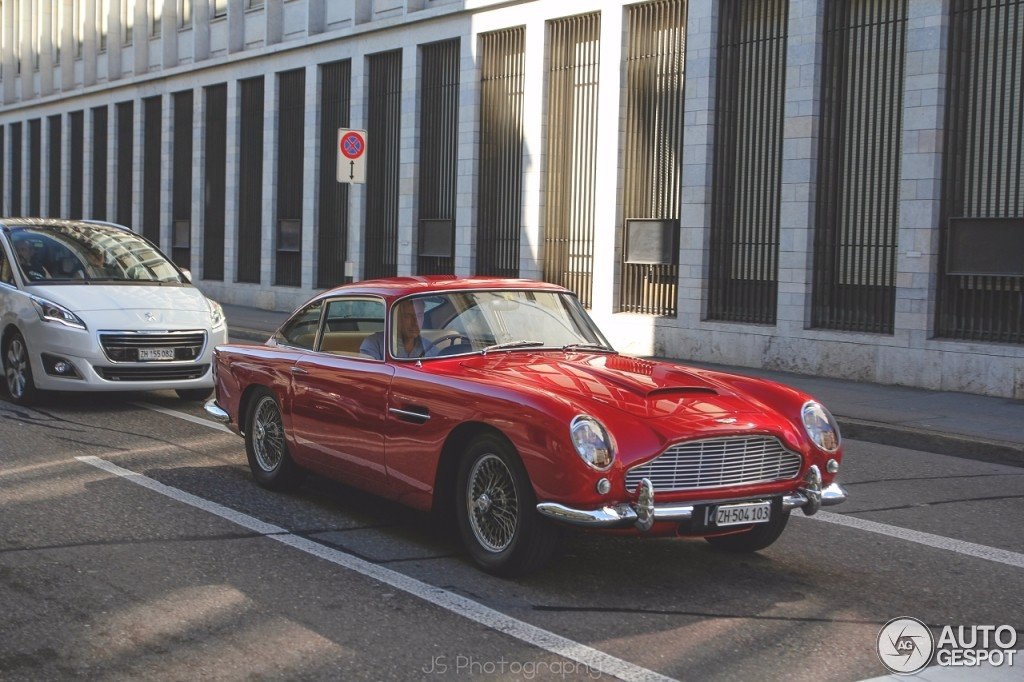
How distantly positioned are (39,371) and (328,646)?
301 inches

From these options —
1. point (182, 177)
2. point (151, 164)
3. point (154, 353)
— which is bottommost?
point (154, 353)

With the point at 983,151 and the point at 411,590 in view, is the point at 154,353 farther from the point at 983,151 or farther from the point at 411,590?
the point at 983,151

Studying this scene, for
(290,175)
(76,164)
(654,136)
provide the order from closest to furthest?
(654,136)
(290,175)
(76,164)

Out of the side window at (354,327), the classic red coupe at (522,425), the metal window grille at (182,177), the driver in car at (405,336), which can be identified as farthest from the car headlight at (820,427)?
the metal window grille at (182,177)

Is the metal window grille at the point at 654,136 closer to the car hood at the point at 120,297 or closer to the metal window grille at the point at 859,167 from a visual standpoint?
the metal window grille at the point at 859,167

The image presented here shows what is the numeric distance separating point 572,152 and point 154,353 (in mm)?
10797

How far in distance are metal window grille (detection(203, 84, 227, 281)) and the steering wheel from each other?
25.9m

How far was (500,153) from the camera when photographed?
22594mm

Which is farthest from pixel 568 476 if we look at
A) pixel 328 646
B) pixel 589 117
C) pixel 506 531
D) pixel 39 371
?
pixel 589 117

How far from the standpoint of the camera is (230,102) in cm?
3130

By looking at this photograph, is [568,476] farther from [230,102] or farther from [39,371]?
[230,102]

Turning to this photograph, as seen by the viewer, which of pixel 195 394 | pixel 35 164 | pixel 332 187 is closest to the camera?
pixel 195 394

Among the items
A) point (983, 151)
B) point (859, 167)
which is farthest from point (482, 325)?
point (859, 167)

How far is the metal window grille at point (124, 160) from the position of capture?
37.6 meters
